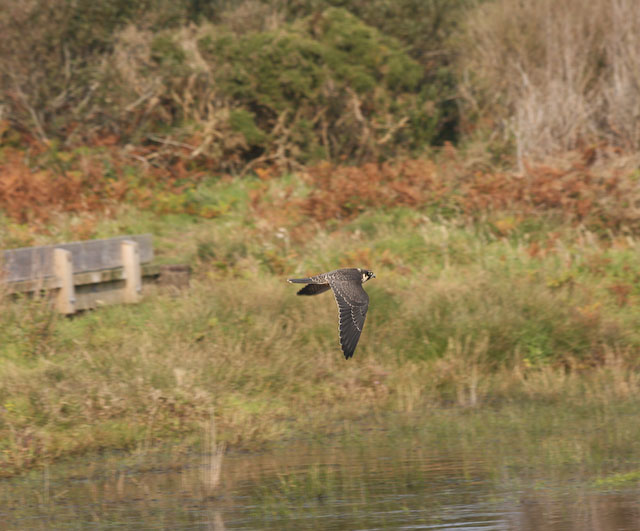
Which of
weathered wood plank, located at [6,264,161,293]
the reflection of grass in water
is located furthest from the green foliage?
the reflection of grass in water

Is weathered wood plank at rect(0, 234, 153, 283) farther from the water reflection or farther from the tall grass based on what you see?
the tall grass

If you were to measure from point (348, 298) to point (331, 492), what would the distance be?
149 cm

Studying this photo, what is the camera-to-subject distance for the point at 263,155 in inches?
770

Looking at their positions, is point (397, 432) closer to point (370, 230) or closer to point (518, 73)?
point (370, 230)

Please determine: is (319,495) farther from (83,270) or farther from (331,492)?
(83,270)

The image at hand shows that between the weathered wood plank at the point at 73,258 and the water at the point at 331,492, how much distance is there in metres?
3.41

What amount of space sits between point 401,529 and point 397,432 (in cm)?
275

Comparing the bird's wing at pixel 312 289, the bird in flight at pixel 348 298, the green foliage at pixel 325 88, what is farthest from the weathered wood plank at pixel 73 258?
the green foliage at pixel 325 88

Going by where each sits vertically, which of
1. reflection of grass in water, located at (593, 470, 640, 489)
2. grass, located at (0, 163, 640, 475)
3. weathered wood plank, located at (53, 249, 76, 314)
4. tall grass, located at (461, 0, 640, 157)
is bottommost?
reflection of grass in water, located at (593, 470, 640, 489)

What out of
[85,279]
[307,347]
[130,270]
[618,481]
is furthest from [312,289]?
[130,270]

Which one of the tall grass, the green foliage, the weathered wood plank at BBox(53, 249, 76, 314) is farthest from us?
the green foliage

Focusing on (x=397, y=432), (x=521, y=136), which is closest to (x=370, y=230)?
(x=521, y=136)

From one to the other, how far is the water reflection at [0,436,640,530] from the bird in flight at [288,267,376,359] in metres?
1.09

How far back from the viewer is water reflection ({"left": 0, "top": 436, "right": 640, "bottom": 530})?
261 inches
